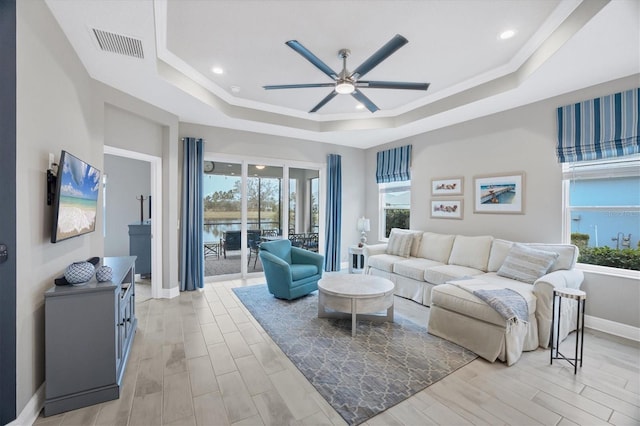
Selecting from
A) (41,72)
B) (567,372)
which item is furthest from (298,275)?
(41,72)

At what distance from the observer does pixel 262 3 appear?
238cm

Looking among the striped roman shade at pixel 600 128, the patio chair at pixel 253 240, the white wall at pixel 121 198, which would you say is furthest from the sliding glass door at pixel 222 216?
→ the striped roman shade at pixel 600 128

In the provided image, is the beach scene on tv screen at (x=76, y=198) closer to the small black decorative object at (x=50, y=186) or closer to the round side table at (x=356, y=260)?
the small black decorative object at (x=50, y=186)

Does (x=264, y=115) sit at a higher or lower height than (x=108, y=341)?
higher

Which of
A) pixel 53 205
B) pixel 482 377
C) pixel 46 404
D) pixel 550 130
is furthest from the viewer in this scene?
pixel 550 130

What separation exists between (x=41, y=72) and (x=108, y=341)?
2025 millimetres

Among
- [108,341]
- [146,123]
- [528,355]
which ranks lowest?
[528,355]

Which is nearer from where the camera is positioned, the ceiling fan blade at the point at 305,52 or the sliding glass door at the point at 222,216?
the ceiling fan blade at the point at 305,52

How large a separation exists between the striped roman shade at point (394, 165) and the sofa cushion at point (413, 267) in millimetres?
1908

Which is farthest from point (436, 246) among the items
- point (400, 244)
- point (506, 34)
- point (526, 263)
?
point (506, 34)

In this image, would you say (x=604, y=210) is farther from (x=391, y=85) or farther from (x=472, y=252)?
(x=391, y=85)

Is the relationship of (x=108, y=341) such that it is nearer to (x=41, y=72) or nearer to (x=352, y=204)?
(x=41, y=72)

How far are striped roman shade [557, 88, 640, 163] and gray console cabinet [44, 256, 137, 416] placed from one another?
16.6ft

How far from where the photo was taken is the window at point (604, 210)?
3.19 meters
